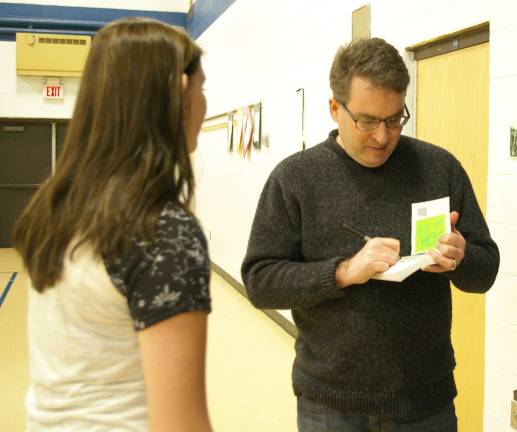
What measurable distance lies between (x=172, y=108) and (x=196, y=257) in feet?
0.72

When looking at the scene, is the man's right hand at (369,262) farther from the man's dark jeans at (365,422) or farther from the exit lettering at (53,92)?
the exit lettering at (53,92)

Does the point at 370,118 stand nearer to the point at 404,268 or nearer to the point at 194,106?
the point at 404,268

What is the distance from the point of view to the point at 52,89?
855cm

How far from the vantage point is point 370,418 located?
1396mm

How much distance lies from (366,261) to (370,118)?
35cm

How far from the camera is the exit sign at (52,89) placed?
8.53m

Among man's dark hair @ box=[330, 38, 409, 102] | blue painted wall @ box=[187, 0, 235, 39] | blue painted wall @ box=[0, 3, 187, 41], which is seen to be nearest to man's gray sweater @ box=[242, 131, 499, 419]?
man's dark hair @ box=[330, 38, 409, 102]

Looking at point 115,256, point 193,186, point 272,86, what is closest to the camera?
point 115,256

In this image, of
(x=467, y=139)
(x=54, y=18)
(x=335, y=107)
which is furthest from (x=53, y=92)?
(x=335, y=107)

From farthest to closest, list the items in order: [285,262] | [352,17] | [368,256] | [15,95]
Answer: [15,95], [352,17], [285,262], [368,256]

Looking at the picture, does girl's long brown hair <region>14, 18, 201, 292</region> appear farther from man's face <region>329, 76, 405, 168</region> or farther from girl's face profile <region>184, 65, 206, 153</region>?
man's face <region>329, 76, 405, 168</region>

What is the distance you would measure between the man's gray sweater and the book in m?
0.08

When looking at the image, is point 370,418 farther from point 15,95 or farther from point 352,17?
point 15,95

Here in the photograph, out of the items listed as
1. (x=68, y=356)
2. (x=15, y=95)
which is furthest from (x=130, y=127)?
(x=15, y=95)
